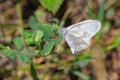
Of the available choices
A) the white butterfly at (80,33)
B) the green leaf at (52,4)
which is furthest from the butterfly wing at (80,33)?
the green leaf at (52,4)

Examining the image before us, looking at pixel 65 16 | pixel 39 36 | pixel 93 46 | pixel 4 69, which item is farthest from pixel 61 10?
pixel 39 36

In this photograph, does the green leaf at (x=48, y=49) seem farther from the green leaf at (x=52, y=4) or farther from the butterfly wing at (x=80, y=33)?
the green leaf at (x=52, y=4)

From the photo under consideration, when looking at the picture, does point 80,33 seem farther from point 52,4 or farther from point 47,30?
point 52,4

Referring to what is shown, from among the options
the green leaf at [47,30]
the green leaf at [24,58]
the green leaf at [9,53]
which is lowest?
the green leaf at [24,58]

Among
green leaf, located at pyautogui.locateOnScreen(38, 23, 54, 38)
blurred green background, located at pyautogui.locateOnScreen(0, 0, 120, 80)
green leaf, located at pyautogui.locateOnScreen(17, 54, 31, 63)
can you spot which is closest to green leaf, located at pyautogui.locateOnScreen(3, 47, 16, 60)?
green leaf, located at pyautogui.locateOnScreen(17, 54, 31, 63)

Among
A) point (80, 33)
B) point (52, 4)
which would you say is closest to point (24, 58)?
point (80, 33)

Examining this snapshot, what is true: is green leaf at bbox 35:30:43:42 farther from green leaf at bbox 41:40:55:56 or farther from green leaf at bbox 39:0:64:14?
green leaf at bbox 39:0:64:14

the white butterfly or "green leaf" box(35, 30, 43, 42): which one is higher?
"green leaf" box(35, 30, 43, 42)

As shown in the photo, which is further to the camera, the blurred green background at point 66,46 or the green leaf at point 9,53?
the blurred green background at point 66,46

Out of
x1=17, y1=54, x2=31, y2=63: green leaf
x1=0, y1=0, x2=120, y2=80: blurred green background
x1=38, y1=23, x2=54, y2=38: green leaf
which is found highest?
x1=38, y1=23, x2=54, y2=38: green leaf
